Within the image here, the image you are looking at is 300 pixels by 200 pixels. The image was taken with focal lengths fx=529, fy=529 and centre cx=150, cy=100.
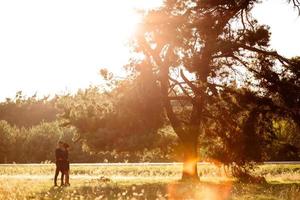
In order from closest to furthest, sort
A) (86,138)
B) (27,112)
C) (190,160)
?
(86,138) → (190,160) → (27,112)

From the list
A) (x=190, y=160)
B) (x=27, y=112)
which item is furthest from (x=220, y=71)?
(x=27, y=112)

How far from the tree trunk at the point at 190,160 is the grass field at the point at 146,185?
89 centimetres

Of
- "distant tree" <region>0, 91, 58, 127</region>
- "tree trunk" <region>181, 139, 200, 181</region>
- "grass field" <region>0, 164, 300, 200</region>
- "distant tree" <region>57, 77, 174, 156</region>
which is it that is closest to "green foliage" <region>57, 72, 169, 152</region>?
"distant tree" <region>57, 77, 174, 156</region>

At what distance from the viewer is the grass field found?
60.2ft

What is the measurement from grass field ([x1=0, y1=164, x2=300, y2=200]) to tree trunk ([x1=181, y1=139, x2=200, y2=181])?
34.9 inches

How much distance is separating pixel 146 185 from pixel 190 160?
4.62m

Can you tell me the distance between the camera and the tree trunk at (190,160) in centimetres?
2770

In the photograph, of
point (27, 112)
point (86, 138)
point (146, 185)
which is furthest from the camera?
point (27, 112)

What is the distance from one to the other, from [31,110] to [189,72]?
7819 cm

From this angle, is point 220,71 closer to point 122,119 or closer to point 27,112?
point 122,119

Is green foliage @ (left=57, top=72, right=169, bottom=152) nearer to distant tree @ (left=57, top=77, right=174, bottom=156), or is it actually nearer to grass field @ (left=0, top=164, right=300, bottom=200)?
distant tree @ (left=57, top=77, right=174, bottom=156)

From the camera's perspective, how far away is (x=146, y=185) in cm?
2420

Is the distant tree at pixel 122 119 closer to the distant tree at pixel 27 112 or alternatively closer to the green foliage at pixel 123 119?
the green foliage at pixel 123 119

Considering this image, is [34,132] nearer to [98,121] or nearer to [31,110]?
[31,110]
